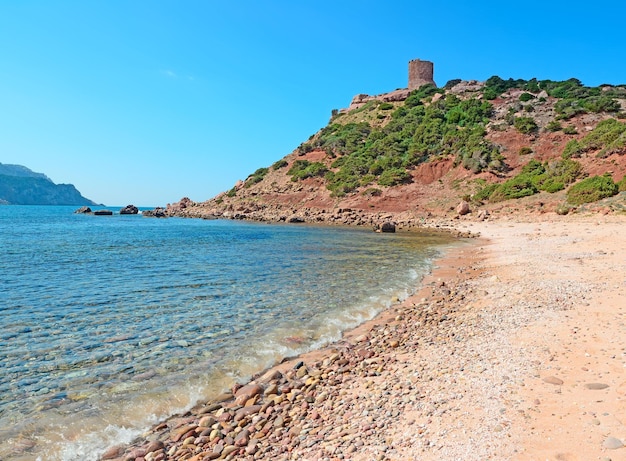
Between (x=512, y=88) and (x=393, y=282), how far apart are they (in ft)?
211

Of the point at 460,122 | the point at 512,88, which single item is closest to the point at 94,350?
the point at 460,122

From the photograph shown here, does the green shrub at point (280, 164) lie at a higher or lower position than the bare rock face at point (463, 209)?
higher

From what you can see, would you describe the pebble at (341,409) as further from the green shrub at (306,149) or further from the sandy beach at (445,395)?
the green shrub at (306,149)

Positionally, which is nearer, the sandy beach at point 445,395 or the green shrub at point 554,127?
the sandy beach at point 445,395

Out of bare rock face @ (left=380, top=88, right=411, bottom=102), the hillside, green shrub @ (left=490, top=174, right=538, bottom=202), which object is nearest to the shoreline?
the hillside

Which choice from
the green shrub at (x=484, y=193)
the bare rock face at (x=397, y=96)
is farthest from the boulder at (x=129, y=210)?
the green shrub at (x=484, y=193)

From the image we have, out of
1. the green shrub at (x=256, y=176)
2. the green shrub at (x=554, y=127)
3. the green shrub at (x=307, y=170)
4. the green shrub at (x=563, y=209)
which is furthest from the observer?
the green shrub at (x=256, y=176)

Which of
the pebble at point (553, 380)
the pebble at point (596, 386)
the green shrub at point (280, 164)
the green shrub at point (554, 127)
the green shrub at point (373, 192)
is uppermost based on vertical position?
the green shrub at point (554, 127)

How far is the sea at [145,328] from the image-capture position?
17.1 feet

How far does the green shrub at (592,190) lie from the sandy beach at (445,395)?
23667 millimetres

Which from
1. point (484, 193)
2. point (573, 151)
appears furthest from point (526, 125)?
point (484, 193)

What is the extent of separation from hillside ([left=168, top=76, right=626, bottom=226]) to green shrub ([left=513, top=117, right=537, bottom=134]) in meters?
0.13

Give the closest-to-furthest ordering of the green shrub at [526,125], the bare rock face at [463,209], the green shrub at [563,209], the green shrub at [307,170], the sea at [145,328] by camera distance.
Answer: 1. the sea at [145,328]
2. the green shrub at [563,209]
3. the bare rock face at [463,209]
4. the green shrub at [526,125]
5. the green shrub at [307,170]

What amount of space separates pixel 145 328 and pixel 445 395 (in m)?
6.46
